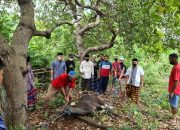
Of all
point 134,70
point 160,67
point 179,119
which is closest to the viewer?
point 179,119

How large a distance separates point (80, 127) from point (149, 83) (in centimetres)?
1302

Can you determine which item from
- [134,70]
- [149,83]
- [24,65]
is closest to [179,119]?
[134,70]

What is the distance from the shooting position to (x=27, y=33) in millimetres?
8047

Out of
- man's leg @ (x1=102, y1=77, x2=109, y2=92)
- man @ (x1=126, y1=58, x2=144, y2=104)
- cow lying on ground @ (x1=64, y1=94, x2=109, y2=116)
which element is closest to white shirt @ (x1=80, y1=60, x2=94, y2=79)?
man's leg @ (x1=102, y1=77, x2=109, y2=92)

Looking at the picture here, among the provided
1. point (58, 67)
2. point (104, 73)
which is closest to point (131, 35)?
point (58, 67)

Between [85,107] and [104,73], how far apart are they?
4.20 metres

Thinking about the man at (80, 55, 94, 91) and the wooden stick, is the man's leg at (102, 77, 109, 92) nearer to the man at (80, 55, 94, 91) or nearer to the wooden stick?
the man at (80, 55, 94, 91)

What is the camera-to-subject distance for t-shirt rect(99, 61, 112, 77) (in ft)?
42.8

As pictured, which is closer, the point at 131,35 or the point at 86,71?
the point at 131,35

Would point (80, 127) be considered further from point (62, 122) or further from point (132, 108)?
point (132, 108)

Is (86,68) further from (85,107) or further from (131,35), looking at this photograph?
(131,35)

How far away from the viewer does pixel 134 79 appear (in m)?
11.3

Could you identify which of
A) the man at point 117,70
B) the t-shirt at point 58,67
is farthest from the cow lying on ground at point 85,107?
the man at point 117,70

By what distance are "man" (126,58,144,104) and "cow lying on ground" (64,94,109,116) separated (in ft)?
6.88
